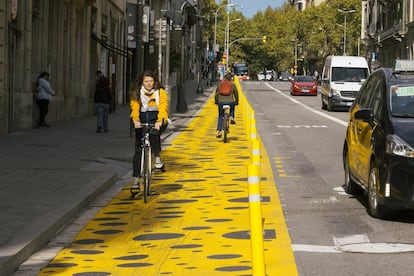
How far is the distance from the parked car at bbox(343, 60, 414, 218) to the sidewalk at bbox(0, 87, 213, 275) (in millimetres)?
Result: 3452

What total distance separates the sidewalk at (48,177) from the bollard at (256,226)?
2412 mm

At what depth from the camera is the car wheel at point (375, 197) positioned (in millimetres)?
10008

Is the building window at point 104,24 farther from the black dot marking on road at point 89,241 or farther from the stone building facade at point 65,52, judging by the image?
the black dot marking on road at point 89,241

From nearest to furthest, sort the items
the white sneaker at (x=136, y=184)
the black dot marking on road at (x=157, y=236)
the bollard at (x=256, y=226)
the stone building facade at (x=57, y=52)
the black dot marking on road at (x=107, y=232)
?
1. the bollard at (x=256, y=226)
2. the black dot marking on road at (x=157, y=236)
3. the black dot marking on road at (x=107, y=232)
4. the white sneaker at (x=136, y=184)
5. the stone building facade at (x=57, y=52)

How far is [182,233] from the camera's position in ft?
31.1

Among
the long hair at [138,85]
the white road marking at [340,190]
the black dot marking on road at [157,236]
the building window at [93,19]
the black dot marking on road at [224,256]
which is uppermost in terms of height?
the building window at [93,19]

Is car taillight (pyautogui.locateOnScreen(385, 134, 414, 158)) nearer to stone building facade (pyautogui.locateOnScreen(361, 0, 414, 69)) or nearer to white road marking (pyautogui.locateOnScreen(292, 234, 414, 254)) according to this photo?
white road marking (pyautogui.locateOnScreen(292, 234, 414, 254))

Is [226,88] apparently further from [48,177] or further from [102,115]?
[48,177]

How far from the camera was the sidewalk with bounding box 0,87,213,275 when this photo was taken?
8688 millimetres

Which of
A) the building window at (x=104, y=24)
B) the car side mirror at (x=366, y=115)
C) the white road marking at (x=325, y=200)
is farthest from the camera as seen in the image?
the building window at (x=104, y=24)

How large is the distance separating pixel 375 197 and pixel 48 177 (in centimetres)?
553

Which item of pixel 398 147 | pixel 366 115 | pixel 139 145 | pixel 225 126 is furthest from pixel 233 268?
pixel 225 126

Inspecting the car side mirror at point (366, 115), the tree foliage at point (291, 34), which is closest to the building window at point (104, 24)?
the car side mirror at point (366, 115)

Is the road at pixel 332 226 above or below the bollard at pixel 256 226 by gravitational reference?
below
